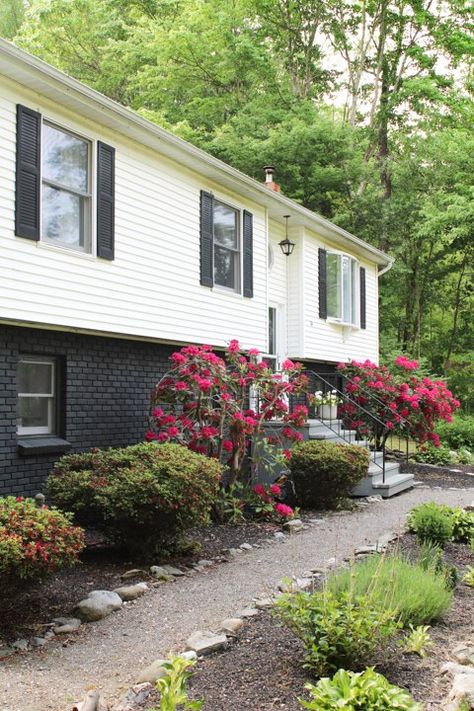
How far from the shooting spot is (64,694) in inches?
140

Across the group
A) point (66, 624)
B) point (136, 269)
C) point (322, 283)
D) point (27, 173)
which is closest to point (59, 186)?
point (27, 173)

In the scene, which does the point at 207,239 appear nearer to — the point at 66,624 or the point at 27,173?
the point at 27,173

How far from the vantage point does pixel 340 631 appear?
351cm

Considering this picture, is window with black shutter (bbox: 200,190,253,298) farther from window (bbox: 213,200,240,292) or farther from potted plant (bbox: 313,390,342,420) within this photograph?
potted plant (bbox: 313,390,342,420)

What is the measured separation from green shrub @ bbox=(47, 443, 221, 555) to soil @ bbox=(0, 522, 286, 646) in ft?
0.94

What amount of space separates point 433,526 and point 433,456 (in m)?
9.05

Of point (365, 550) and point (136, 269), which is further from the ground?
point (136, 269)

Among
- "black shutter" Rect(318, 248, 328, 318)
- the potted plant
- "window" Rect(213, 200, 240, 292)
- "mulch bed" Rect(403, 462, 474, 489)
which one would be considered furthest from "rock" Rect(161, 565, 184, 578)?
"black shutter" Rect(318, 248, 328, 318)

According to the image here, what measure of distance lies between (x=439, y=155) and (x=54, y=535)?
1924 centimetres

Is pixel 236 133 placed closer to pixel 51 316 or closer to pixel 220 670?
pixel 51 316

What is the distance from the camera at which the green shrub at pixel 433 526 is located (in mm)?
6684

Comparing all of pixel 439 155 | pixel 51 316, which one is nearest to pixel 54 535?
pixel 51 316

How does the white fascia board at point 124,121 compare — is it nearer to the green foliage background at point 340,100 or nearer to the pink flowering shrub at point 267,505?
the pink flowering shrub at point 267,505

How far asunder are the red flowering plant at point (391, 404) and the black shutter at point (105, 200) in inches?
252
